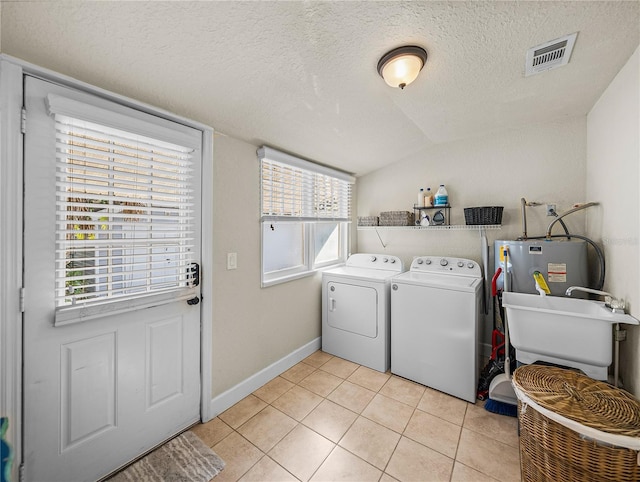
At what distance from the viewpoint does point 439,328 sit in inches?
86.4

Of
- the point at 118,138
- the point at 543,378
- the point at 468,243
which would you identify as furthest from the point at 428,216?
the point at 118,138

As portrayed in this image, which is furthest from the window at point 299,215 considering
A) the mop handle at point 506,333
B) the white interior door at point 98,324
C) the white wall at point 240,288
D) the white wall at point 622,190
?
the white wall at point 622,190

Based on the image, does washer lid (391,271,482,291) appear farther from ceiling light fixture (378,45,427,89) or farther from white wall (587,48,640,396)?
ceiling light fixture (378,45,427,89)

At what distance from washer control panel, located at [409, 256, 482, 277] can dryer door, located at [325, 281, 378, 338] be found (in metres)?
0.66

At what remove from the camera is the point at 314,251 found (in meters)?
2.91

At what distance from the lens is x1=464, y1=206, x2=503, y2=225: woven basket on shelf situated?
2377 mm

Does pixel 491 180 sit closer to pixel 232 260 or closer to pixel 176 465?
pixel 232 260

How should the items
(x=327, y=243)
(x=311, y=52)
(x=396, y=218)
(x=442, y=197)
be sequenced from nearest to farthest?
(x=311, y=52), (x=442, y=197), (x=396, y=218), (x=327, y=243)

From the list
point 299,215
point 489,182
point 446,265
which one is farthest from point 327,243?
point 489,182

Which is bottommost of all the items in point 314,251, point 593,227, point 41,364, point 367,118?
point 41,364

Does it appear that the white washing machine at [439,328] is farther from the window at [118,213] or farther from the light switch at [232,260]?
the window at [118,213]

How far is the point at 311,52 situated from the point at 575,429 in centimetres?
208

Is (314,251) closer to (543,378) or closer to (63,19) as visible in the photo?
(543,378)

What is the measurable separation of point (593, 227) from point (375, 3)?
7.44 ft
